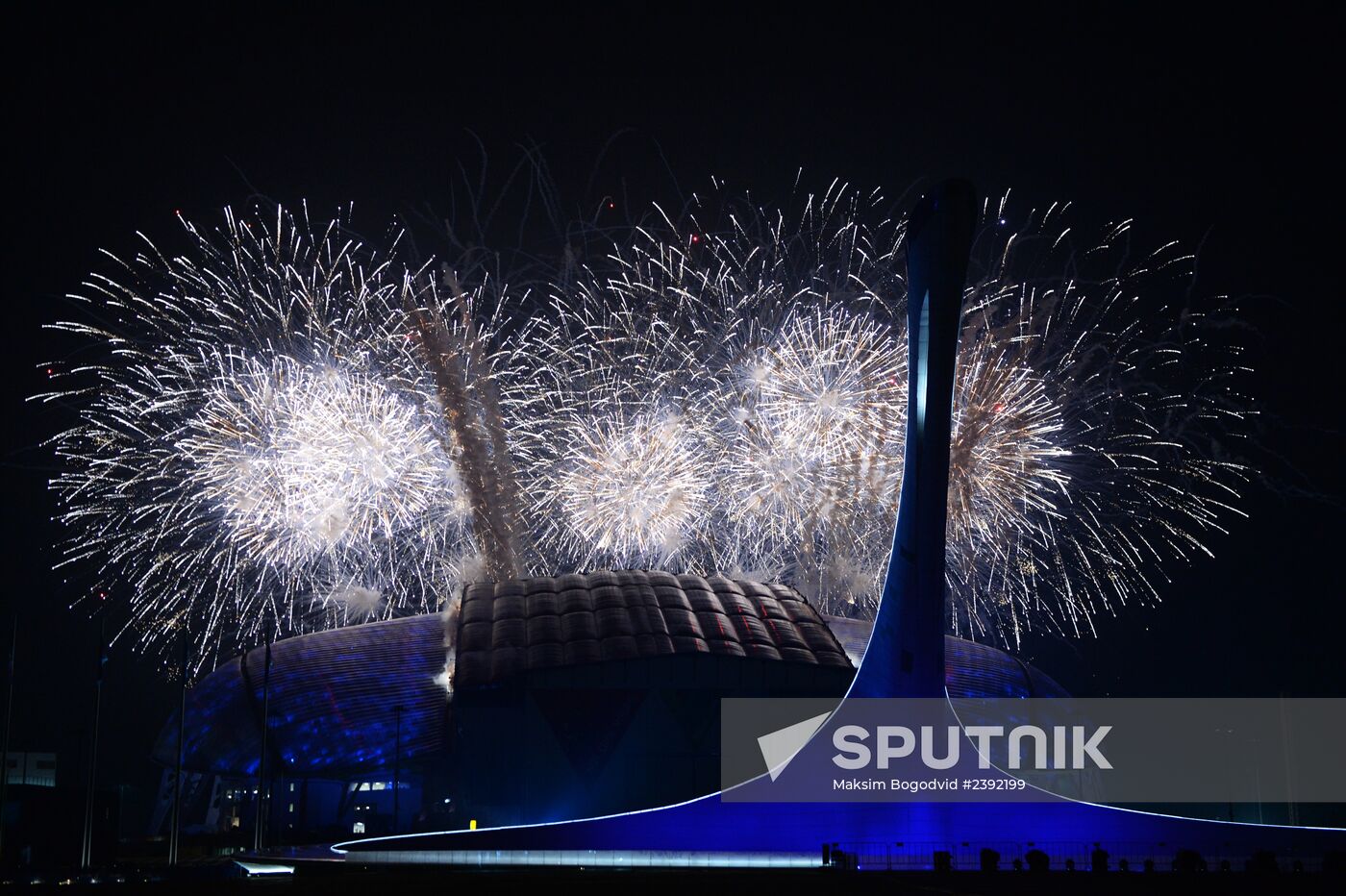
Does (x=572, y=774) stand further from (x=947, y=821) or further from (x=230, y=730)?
(x=947, y=821)

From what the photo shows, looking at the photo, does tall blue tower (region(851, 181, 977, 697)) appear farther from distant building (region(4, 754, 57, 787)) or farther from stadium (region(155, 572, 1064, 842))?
distant building (region(4, 754, 57, 787))

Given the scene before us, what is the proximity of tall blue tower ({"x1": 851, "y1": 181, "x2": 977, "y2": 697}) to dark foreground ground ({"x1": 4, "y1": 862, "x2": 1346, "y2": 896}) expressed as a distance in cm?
808

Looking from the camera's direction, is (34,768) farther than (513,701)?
Yes

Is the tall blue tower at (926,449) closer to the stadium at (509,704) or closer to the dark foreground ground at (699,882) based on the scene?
the dark foreground ground at (699,882)

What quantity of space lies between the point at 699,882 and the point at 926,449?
49.8 ft

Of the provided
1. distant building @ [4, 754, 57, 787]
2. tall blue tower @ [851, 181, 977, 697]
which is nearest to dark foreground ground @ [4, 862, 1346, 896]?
tall blue tower @ [851, 181, 977, 697]

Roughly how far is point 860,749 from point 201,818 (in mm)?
50524

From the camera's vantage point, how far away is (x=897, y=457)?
53188 millimetres

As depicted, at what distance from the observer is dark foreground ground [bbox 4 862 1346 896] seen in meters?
26.4

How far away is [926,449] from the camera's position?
129 ft

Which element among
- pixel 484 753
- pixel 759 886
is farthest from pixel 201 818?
pixel 759 886

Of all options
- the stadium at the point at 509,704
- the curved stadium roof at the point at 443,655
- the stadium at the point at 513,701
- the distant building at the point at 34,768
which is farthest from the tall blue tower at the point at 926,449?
the distant building at the point at 34,768

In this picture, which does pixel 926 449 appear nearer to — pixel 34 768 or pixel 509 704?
pixel 509 704

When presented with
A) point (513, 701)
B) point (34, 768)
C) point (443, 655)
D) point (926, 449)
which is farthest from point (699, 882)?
point (34, 768)
